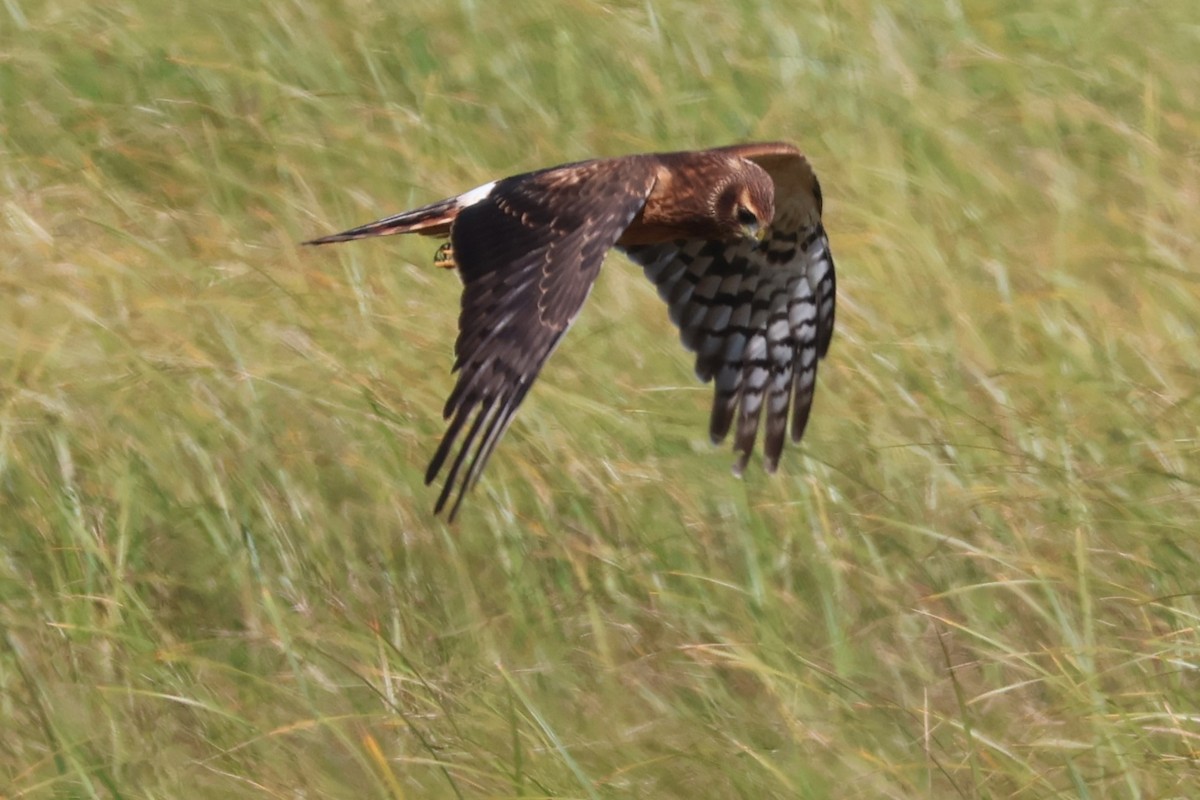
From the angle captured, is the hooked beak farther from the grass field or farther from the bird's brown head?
the grass field

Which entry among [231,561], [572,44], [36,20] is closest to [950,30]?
[572,44]

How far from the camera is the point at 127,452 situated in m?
4.31

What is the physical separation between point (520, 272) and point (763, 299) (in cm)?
136

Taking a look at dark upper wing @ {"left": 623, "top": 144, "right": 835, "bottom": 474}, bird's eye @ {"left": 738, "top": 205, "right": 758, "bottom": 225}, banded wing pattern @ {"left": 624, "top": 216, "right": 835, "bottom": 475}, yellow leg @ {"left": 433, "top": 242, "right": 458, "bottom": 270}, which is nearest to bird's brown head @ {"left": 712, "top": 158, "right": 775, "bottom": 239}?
bird's eye @ {"left": 738, "top": 205, "right": 758, "bottom": 225}

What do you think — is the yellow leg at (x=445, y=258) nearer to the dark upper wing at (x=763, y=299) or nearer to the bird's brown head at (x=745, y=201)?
the dark upper wing at (x=763, y=299)

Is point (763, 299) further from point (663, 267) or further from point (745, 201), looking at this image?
point (745, 201)

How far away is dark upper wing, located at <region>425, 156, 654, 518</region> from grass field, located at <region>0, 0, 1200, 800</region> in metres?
0.37

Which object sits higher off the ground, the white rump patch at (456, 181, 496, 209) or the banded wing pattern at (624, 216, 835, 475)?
the white rump patch at (456, 181, 496, 209)

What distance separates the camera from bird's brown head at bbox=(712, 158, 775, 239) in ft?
15.7

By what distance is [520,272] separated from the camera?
13.4ft

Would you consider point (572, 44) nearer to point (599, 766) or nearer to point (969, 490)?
point (969, 490)

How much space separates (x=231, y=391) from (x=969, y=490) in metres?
1.62

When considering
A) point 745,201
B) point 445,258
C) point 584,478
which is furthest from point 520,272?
point 445,258

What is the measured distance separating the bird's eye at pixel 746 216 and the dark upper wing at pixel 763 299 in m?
0.16
